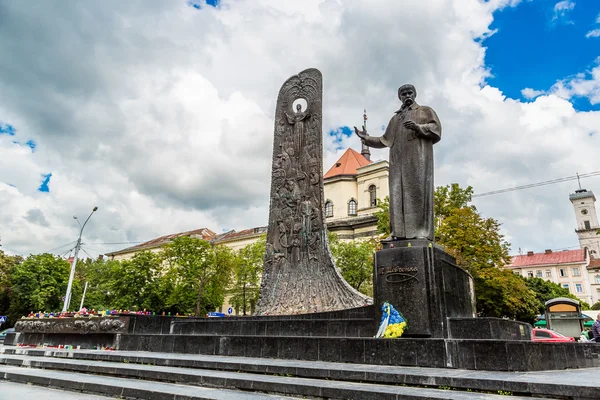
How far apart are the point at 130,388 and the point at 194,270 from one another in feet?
99.9

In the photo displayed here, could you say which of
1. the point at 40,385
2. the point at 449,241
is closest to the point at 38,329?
the point at 40,385

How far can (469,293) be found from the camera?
7465 millimetres

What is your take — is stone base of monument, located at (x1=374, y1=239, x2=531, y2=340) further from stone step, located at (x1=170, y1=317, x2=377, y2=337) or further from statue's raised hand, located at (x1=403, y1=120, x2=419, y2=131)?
statue's raised hand, located at (x1=403, y1=120, x2=419, y2=131)

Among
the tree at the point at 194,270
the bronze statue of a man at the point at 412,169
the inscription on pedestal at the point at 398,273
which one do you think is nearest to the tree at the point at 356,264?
the tree at the point at 194,270

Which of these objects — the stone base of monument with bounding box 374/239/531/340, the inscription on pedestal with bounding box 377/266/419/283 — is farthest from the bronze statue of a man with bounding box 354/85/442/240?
the inscription on pedestal with bounding box 377/266/419/283

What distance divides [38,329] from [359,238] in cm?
2918

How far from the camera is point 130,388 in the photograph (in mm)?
4680

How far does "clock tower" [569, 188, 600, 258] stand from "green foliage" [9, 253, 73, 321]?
98769 mm

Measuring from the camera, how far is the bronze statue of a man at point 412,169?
7.02 metres

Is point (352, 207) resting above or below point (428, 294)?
above

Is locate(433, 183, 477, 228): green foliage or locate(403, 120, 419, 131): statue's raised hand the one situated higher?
locate(433, 183, 477, 228): green foliage

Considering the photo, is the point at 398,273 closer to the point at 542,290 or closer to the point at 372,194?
the point at 372,194

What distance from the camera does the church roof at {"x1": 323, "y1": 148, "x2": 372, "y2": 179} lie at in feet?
151

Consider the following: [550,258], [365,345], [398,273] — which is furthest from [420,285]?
[550,258]
